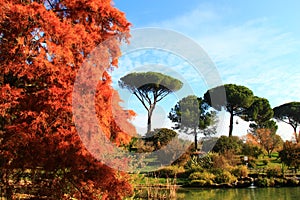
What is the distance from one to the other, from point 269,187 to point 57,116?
589 inches

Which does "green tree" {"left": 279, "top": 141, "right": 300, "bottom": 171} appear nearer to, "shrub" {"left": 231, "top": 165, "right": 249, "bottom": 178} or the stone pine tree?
"shrub" {"left": 231, "top": 165, "right": 249, "bottom": 178}

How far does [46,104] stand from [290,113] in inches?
1631

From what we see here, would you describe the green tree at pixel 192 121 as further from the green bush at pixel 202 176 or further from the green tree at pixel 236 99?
the green tree at pixel 236 99

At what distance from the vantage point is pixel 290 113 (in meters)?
41.4

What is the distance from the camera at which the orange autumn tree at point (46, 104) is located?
15.2 ft

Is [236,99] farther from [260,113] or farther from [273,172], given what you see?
[273,172]

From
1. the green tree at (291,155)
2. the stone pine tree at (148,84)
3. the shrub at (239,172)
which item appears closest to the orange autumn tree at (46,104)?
the stone pine tree at (148,84)

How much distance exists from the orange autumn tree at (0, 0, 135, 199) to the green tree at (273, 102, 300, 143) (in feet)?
132

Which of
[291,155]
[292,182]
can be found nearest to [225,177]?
[292,182]

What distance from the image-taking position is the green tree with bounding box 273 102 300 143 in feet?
135

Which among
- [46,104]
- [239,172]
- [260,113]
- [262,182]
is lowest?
[262,182]

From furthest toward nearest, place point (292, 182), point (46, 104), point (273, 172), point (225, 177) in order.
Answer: point (273, 172) → point (225, 177) → point (292, 182) → point (46, 104)

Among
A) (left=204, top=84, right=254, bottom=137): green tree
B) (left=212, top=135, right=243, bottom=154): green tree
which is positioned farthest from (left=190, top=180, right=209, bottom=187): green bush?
(left=204, top=84, right=254, bottom=137): green tree

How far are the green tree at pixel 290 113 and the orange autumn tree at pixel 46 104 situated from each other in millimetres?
40127
